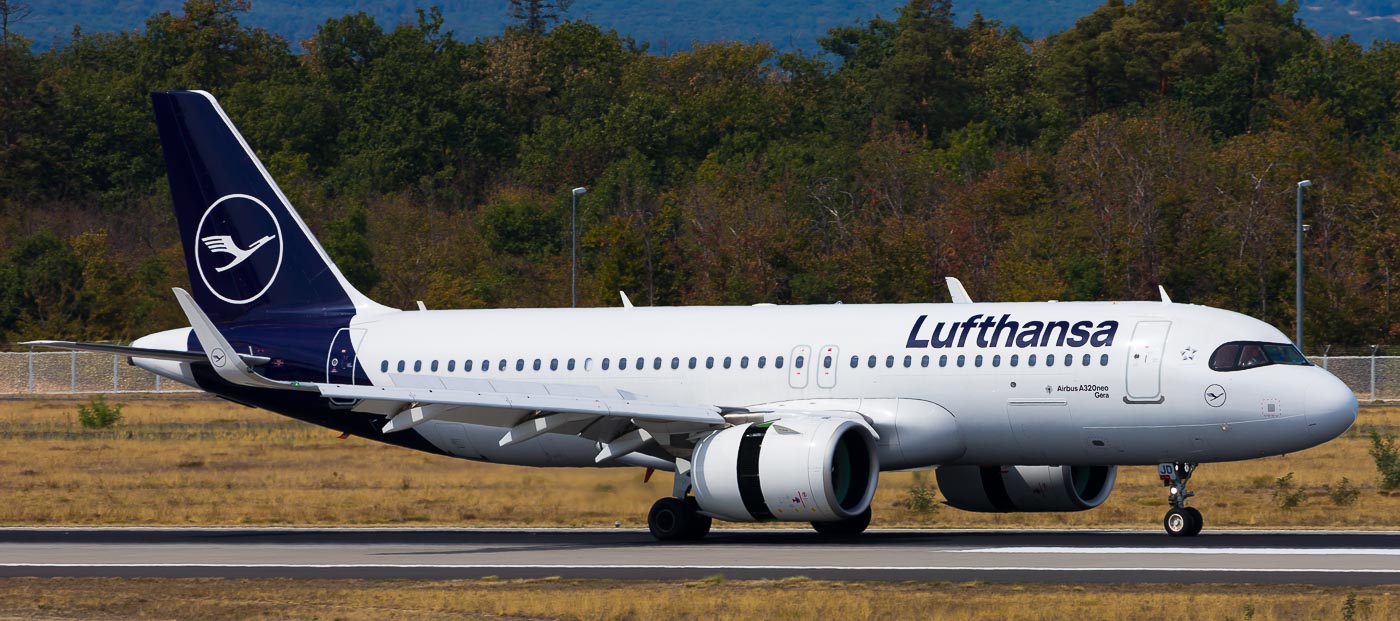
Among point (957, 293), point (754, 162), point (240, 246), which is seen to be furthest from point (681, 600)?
point (754, 162)

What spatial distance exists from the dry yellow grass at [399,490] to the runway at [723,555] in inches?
77.6

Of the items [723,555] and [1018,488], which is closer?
[723,555]

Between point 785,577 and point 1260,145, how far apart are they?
7411cm

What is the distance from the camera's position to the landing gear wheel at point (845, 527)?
108ft

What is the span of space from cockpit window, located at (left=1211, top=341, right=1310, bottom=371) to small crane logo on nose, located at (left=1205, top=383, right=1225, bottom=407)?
298mm

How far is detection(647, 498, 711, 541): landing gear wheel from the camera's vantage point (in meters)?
31.8

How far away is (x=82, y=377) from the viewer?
8738 cm

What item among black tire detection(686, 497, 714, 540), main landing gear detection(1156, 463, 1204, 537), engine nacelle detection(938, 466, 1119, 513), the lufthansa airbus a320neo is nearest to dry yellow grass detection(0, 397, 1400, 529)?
engine nacelle detection(938, 466, 1119, 513)

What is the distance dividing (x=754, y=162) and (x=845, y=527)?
258 ft

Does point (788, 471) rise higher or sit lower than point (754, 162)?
lower

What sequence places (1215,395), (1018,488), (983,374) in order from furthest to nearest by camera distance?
1. (1018,488)
2. (983,374)
3. (1215,395)

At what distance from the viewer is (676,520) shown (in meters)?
31.8

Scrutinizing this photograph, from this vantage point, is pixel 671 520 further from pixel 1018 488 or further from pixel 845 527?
pixel 1018 488

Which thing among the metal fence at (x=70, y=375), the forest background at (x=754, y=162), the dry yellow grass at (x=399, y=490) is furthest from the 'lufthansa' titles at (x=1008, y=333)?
the metal fence at (x=70, y=375)
